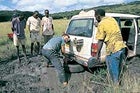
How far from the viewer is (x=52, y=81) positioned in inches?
426

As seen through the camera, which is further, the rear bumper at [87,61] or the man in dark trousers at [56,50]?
the man in dark trousers at [56,50]

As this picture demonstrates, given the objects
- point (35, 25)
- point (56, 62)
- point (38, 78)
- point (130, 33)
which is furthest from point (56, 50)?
point (35, 25)

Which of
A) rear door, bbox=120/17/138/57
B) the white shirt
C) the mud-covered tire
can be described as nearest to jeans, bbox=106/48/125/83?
the mud-covered tire

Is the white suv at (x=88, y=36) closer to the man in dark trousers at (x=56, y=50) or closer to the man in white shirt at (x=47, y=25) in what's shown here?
the man in dark trousers at (x=56, y=50)

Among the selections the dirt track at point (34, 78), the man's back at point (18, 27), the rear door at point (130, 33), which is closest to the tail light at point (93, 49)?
the dirt track at point (34, 78)

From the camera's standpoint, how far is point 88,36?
10711 millimetres

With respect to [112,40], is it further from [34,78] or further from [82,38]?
[34,78]

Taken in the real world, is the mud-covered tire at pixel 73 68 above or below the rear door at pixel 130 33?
below

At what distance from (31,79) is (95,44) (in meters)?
2.20

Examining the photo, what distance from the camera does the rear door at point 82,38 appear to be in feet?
34.9

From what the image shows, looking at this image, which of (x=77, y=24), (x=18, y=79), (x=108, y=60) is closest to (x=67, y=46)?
(x=77, y=24)

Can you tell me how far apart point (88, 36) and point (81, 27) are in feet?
3.00

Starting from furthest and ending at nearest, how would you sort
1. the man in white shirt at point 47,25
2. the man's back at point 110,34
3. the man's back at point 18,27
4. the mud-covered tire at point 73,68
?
the man in white shirt at point 47,25, the man's back at point 18,27, the mud-covered tire at point 73,68, the man's back at point 110,34

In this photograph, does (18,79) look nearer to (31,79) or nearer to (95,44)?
(31,79)
